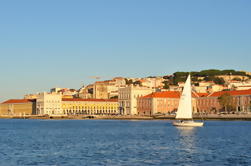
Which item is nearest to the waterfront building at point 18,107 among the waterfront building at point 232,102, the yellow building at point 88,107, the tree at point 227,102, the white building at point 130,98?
the yellow building at point 88,107

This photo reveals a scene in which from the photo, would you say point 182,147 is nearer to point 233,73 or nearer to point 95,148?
point 95,148

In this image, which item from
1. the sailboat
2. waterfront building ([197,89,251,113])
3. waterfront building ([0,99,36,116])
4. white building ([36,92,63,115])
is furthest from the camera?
waterfront building ([0,99,36,116])

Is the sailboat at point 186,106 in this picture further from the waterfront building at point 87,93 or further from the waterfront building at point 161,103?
the waterfront building at point 87,93

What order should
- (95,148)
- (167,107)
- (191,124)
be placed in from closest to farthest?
(95,148) < (191,124) < (167,107)

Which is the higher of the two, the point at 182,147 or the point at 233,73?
the point at 233,73

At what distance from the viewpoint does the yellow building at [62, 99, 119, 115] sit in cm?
15450

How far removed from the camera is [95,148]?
31859 mm

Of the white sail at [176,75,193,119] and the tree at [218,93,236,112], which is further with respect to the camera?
the tree at [218,93,236,112]

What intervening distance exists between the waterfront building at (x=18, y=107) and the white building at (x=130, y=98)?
113 ft

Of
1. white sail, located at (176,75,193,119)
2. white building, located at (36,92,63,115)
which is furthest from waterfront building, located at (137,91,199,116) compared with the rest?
white sail, located at (176,75,193,119)

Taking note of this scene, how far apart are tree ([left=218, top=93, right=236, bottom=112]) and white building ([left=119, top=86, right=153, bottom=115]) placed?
3138cm

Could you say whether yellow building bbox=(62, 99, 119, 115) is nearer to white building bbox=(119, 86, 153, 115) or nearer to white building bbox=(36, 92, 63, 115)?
white building bbox=(36, 92, 63, 115)

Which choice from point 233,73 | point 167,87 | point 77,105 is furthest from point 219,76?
point 77,105

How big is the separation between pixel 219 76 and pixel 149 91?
3921cm
